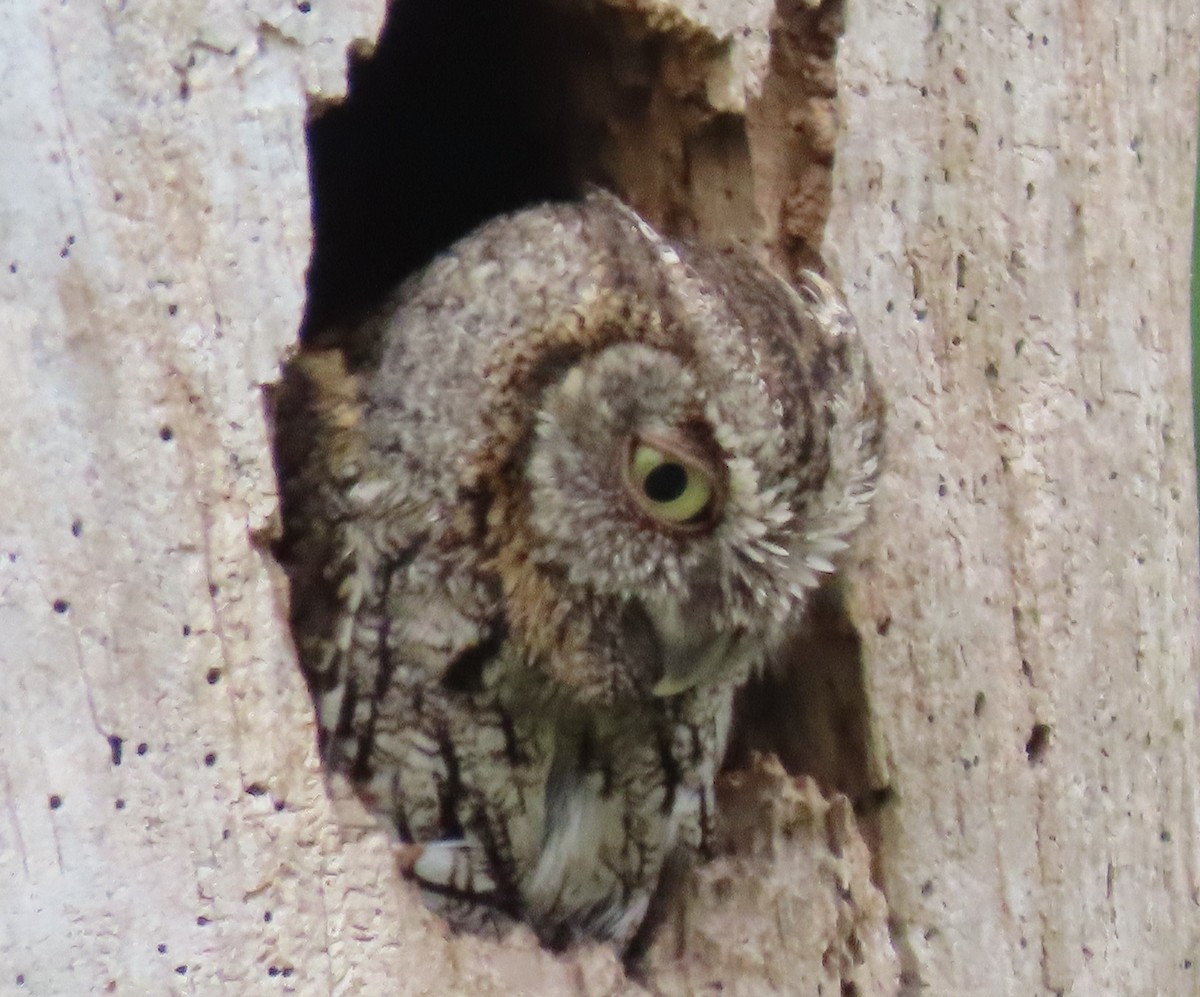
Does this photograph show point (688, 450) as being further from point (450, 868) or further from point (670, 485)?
point (450, 868)

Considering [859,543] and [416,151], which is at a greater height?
[416,151]

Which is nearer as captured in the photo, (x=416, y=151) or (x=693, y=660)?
(x=693, y=660)

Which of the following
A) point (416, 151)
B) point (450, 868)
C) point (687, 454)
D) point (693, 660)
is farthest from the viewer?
point (416, 151)

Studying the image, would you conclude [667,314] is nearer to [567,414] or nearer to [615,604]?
[567,414]

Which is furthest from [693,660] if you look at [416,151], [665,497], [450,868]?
[416,151]

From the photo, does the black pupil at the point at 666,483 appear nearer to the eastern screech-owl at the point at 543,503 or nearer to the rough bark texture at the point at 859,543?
the eastern screech-owl at the point at 543,503

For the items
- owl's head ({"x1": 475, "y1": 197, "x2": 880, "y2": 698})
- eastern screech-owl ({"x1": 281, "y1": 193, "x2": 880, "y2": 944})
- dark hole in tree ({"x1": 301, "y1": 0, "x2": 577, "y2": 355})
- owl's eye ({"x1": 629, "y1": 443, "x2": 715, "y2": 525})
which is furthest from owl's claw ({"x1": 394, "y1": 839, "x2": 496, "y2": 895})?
dark hole in tree ({"x1": 301, "y1": 0, "x2": 577, "y2": 355})

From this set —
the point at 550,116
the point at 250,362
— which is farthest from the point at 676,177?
the point at 250,362

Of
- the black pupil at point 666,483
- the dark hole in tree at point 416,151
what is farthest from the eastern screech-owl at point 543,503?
the dark hole in tree at point 416,151
